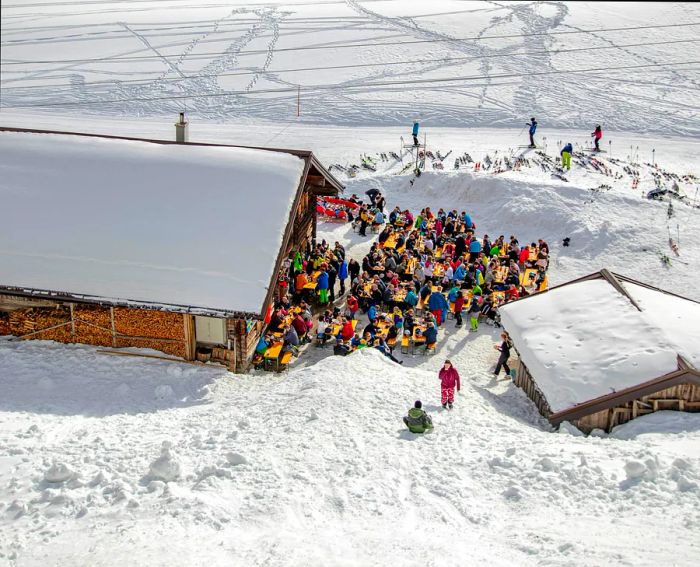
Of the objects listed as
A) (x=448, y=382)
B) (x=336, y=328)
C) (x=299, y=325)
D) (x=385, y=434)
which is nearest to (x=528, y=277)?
(x=336, y=328)

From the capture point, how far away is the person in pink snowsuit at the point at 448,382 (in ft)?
46.8

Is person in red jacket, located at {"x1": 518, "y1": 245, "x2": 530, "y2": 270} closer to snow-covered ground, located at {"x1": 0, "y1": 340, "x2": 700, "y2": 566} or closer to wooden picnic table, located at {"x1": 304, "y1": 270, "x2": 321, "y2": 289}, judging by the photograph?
wooden picnic table, located at {"x1": 304, "y1": 270, "x2": 321, "y2": 289}

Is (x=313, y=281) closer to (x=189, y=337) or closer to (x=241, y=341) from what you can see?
(x=241, y=341)

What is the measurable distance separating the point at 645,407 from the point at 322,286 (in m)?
8.83

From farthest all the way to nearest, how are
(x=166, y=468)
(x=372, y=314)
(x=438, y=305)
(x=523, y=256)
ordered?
(x=523, y=256) < (x=438, y=305) < (x=372, y=314) < (x=166, y=468)

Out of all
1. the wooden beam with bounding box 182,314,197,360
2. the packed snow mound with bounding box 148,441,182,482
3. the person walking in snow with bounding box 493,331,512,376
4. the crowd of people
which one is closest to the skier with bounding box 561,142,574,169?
the crowd of people

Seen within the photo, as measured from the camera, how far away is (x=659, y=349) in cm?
1470

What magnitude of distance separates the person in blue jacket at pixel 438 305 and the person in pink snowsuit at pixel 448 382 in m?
5.00

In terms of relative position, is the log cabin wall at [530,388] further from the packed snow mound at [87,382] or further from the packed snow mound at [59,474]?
the packed snow mound at [59,474]

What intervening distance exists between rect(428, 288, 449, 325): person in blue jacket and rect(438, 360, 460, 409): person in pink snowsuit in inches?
197

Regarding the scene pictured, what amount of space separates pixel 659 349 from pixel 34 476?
438 inches

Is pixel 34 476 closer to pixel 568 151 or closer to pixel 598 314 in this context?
pixel 598 314

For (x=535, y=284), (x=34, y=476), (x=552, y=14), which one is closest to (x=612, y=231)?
(x=535, y=284)

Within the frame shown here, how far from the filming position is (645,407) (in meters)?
14.3
